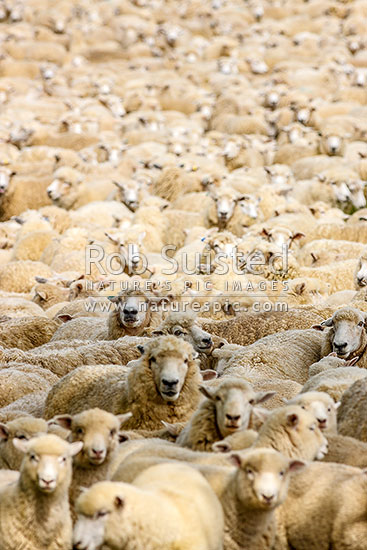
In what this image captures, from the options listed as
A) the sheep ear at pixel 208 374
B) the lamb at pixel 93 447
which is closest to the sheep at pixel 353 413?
the sheep ear at pixel 208 374

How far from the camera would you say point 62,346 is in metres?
7.73

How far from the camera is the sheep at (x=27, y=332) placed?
336 inches

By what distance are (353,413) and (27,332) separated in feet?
13.3

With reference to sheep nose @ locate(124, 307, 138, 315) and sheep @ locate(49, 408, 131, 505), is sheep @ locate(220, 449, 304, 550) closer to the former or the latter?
sheep @ locate(49, 408, 131, 505)

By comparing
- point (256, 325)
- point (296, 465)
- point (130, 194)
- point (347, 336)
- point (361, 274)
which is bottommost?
point (130, 194)

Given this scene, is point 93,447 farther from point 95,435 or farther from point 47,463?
point 47,463

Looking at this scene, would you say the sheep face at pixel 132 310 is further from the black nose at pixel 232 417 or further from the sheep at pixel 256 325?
the black nose at pixel 232 417

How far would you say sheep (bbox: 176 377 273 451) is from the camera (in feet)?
16.0

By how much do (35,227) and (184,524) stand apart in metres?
10.2

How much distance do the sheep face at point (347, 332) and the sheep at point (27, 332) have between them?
2.48 metres

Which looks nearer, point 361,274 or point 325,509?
point 325,509

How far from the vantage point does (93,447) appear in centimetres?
441

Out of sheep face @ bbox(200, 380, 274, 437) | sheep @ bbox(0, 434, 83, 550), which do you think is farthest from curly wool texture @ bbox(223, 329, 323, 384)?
sheep @ bbox(0, 434, 83, 550)

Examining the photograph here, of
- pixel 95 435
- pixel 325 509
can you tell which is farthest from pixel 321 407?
pixel 95 435
